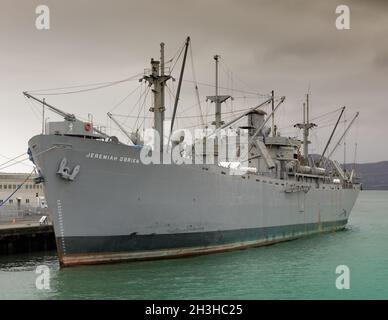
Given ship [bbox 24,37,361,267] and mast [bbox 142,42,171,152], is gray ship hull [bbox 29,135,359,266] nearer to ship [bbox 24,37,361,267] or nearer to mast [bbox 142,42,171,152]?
ship [bbox 24,37,361,267]

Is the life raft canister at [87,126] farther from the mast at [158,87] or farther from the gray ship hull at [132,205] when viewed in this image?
the mast at [158,87]

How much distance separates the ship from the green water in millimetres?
934

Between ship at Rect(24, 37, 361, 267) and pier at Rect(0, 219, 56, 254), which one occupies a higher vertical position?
ship at Rect(24, 37, 361, 267)

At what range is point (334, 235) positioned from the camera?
38.4 meters

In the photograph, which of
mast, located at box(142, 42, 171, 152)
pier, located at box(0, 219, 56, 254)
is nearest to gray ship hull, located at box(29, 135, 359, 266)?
mast, located at box(142, 42, 171, 152)

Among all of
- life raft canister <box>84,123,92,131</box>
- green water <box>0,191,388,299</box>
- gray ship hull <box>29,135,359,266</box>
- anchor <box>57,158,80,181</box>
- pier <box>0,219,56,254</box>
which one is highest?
life raft canister <box>84,123,92,131</box>

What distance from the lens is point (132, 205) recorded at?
21922 mm

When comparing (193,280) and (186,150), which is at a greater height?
(186,150)

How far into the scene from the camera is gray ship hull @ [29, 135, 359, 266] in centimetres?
2080

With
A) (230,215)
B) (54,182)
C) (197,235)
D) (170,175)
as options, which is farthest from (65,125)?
(230,215)

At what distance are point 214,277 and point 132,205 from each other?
16.6 ft

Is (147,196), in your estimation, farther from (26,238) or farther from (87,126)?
(26,238)
